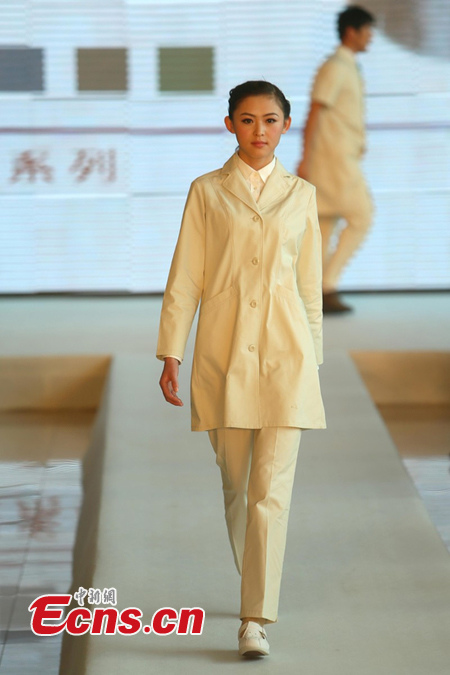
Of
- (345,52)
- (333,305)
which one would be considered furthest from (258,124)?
(333,305)

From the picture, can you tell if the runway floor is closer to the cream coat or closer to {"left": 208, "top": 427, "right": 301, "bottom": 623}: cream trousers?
{"left": 208, "top": 427, "right": 301, "bottom": 623}: cream trousers

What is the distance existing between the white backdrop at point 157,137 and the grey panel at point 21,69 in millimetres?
34

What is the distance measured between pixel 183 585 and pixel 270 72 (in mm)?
4253

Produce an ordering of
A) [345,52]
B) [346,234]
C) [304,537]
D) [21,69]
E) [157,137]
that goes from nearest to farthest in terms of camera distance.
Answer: [304,537] → [345,52] → [346,234] → [21,69] → [157,137]

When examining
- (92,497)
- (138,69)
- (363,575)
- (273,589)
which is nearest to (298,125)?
(138,69)

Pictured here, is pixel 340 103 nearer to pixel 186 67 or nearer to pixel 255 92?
pixel 186 67

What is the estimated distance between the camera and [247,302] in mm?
2352

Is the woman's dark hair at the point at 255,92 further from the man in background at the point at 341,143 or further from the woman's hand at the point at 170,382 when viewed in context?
the man in background at the point at 341,143

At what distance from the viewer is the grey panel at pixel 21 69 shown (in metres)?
6.46

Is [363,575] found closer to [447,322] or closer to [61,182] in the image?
[447,322]

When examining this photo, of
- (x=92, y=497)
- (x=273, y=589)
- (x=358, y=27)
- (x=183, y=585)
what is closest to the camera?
(x=273, y=589)

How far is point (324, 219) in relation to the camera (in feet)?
18.9

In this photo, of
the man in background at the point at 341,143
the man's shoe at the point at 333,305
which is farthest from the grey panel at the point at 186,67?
the man's shoe at the point at 333,305

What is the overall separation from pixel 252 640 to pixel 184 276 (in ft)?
2.52
